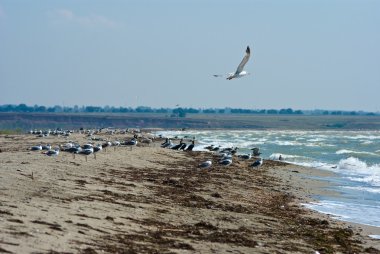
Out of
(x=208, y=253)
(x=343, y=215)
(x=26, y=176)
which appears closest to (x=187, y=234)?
(x=208, y=253)

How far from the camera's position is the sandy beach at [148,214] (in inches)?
461

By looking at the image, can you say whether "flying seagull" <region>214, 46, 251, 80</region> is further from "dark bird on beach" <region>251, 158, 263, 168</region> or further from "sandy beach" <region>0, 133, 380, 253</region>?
"dark bird on beach" <region>251, 158, 263, 168</region>

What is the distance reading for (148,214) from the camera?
1523cm

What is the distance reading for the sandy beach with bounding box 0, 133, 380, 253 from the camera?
38.4 feet

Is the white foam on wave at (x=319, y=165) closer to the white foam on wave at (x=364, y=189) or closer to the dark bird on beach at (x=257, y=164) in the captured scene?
the dark bird on beach at (x=257, y=164)

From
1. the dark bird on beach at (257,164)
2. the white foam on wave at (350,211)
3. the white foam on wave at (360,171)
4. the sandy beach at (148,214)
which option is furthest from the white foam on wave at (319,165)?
the white foam on wave at (350,211)

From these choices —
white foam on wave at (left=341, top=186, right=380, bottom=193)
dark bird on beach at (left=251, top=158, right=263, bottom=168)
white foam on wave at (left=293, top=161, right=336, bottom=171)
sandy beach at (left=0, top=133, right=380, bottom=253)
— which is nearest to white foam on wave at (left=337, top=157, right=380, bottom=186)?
white foam on wave at (left=293, top=161, right=336, bottom=171)

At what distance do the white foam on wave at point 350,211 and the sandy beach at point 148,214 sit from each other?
694mm

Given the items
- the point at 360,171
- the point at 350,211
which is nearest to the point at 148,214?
the point at 350,211

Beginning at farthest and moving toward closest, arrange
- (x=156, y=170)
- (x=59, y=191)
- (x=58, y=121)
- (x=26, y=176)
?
(x=58, y=121) → (x=156, y=170) → (x=26, y=176) → (x=59, y=191)

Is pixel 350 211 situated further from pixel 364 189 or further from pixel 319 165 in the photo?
pixel 319 165

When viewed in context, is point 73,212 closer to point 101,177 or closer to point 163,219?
point 163,219

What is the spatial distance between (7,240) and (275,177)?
22.2m

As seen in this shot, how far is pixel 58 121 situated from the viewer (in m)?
136
